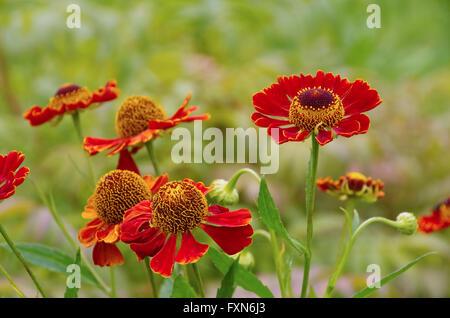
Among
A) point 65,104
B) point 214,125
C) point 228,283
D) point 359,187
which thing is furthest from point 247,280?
point 214,125

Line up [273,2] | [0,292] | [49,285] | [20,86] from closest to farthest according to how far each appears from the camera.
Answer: [0,292], [49,285], [20,86], [273,2]

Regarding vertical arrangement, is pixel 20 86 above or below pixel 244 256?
above

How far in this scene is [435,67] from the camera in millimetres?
2189

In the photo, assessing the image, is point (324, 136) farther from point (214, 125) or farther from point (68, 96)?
point (214, 125)

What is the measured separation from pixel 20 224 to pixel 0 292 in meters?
0.23

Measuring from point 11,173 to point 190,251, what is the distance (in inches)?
5.1

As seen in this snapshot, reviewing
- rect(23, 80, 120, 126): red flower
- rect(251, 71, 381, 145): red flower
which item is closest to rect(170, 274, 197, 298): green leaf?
rect(251, 71, 381, 145): red flower

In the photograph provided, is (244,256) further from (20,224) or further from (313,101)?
(20,224)

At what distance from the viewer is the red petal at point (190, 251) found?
0.31m

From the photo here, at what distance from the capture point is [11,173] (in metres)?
0.33

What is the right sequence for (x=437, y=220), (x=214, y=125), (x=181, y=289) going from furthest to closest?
(x=214, y=125), (x=437, y=220), (x=181, y=289)
